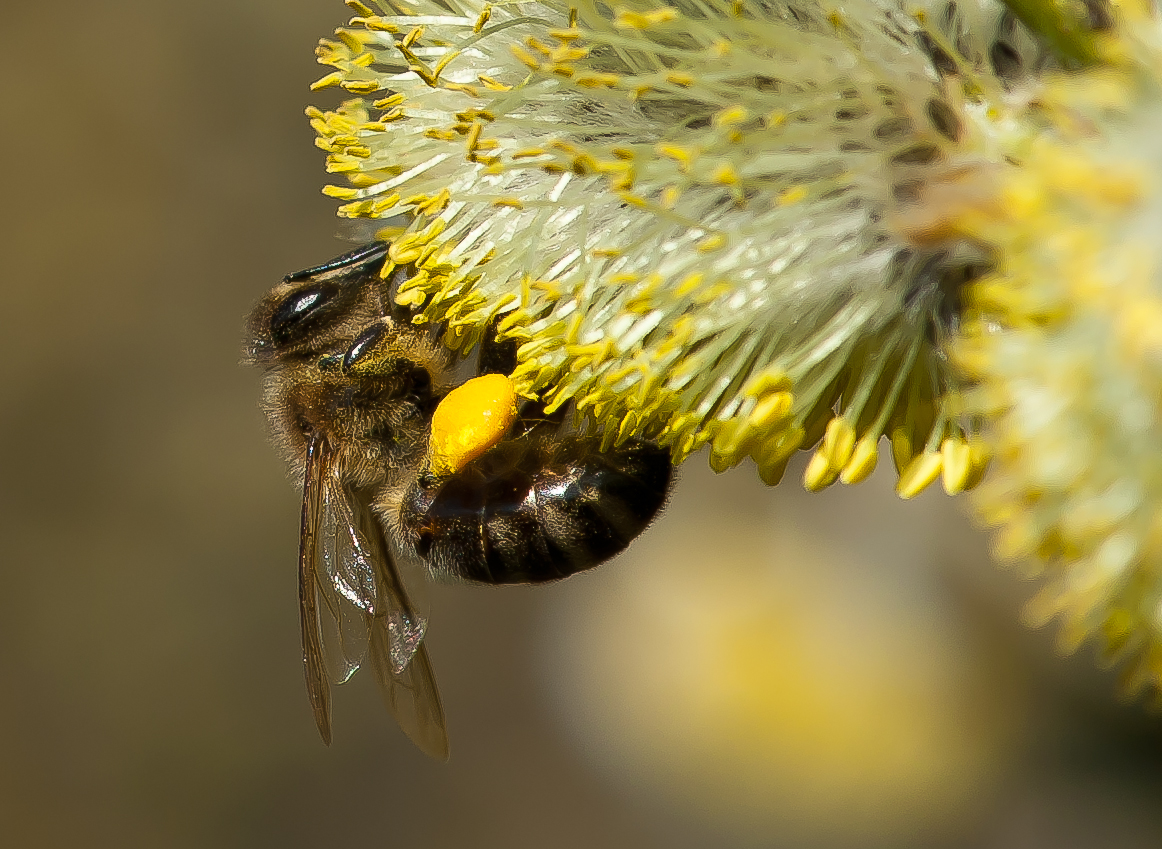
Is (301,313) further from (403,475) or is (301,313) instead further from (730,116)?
(730,116)

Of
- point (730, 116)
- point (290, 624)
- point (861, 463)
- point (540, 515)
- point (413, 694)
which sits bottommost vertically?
point (290, 624)

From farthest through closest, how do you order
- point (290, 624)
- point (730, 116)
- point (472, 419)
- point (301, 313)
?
point (290, 624), point (301, 313), point (472, 419), point (730, 116)

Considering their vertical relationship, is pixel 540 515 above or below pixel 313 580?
above

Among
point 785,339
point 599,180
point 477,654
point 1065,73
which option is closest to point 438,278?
point 599,180

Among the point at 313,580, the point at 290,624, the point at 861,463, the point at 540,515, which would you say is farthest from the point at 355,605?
the point at 290,624

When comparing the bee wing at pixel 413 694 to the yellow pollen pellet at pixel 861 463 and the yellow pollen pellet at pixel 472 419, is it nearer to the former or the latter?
the yellow pollen pellet at pixel 472 419

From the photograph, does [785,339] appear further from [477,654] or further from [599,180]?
[477,654]

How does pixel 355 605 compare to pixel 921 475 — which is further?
pixel 355 605
